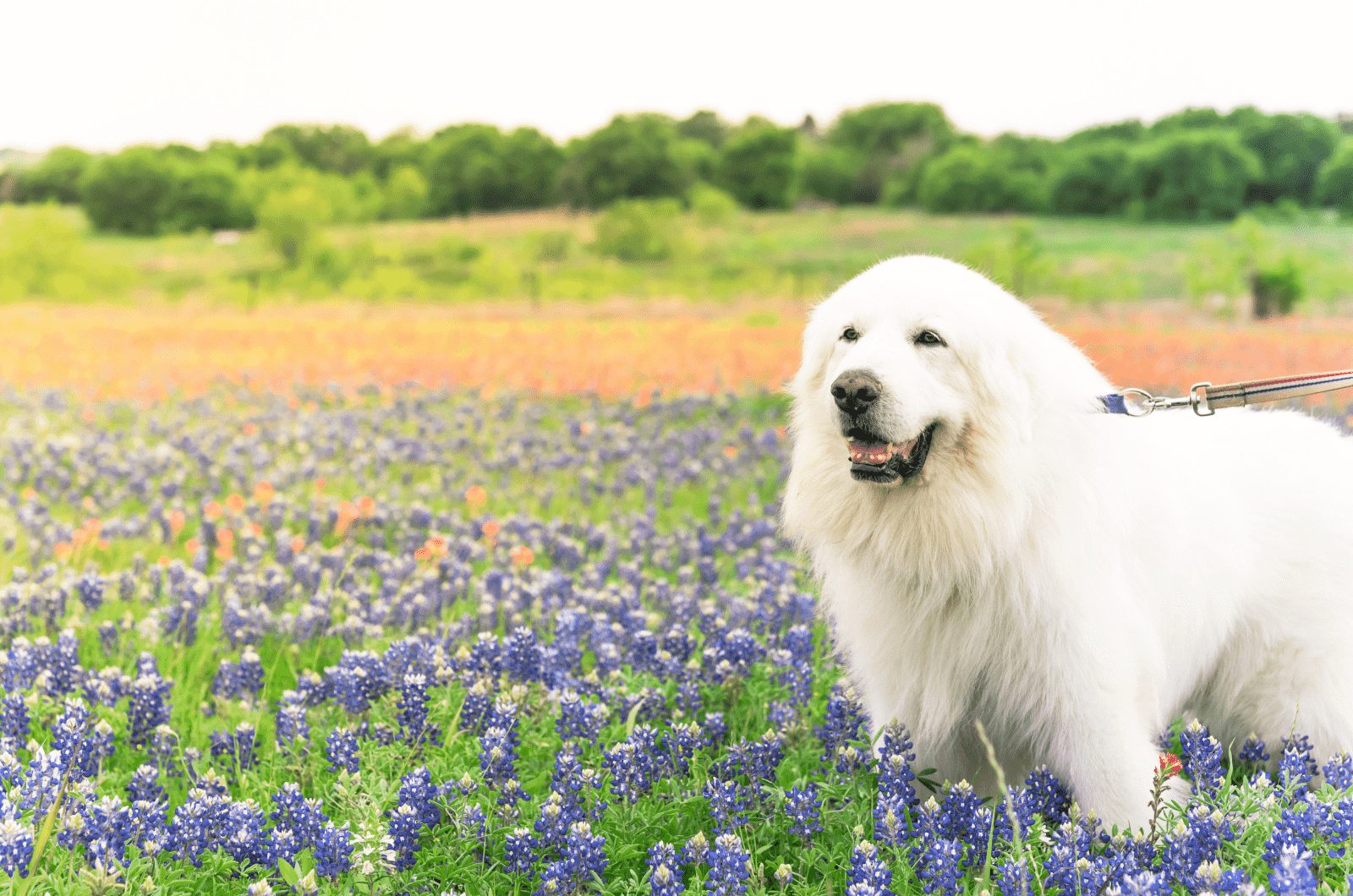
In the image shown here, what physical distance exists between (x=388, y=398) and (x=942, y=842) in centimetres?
1025

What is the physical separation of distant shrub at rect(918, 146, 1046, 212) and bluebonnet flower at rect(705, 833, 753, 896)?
2194 centimetres

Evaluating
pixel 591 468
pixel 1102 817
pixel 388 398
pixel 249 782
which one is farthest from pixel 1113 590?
pixel 388 398

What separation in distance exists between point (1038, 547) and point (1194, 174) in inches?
758

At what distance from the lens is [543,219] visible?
23703mm

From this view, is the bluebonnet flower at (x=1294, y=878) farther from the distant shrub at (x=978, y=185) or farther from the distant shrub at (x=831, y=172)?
the distant shrub at (x=831, y=172)

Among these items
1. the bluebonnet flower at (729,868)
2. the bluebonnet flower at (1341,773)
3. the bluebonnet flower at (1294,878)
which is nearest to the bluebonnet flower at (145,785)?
the bluebonnet flower at (729,868)

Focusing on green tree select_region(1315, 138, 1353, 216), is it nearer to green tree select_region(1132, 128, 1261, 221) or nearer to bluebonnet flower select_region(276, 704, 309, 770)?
green tree select_region(1132, 128, 1261, 221)

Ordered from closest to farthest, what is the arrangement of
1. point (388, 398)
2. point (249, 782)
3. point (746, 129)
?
point (249, 782), point (388, 398), point (746, 129)

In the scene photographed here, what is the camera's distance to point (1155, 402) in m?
3.51

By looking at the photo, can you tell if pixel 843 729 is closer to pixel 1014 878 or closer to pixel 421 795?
pixel 1014 878

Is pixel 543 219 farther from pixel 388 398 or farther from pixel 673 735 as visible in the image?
pixel 673 735

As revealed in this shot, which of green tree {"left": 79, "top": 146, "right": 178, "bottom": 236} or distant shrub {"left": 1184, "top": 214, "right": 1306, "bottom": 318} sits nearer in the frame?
Answer: distant shrub {"left": 1184, "top": 214, "right": 1306, "bottom": 318}

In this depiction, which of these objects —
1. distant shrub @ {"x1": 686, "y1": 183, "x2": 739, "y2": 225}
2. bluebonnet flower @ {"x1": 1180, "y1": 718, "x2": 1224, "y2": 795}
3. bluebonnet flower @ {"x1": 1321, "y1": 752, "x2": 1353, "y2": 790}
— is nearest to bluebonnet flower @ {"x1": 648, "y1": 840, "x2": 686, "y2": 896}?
bluebonnet flower @ {"x1": 1180, "y1": 718, "x2": 1224, "y2": 795}

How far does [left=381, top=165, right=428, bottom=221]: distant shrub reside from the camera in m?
25.0
